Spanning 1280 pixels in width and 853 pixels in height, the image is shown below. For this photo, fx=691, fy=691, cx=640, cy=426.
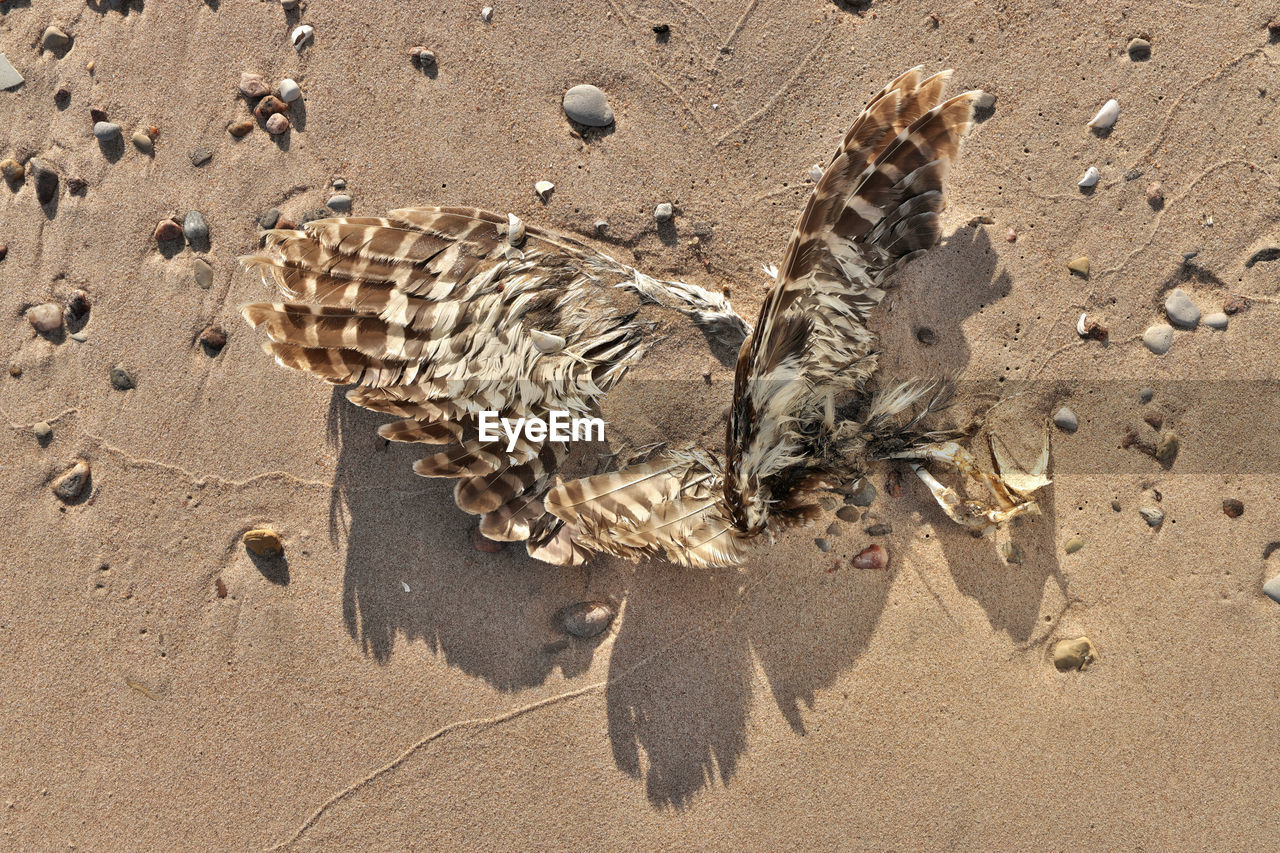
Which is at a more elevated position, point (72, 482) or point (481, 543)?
point (481, 543)

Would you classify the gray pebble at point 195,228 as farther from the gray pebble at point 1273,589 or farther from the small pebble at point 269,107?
the gray pebble at point 1273,589

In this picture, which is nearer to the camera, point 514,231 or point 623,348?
point 514,231

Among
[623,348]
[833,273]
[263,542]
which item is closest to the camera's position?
[833,273]

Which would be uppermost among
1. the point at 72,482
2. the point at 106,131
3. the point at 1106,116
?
the point at 1106,116

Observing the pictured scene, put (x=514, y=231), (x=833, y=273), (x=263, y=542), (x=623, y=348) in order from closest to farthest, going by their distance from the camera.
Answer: (x=833, y=273), (x=514, y=231), (x=623, y=348), (x=263, y=542)

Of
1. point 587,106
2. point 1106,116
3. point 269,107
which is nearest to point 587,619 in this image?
point 587,106

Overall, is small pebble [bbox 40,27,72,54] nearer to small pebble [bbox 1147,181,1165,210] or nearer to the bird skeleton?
the bird skeleton

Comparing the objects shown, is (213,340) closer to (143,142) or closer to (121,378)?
(121,378)
